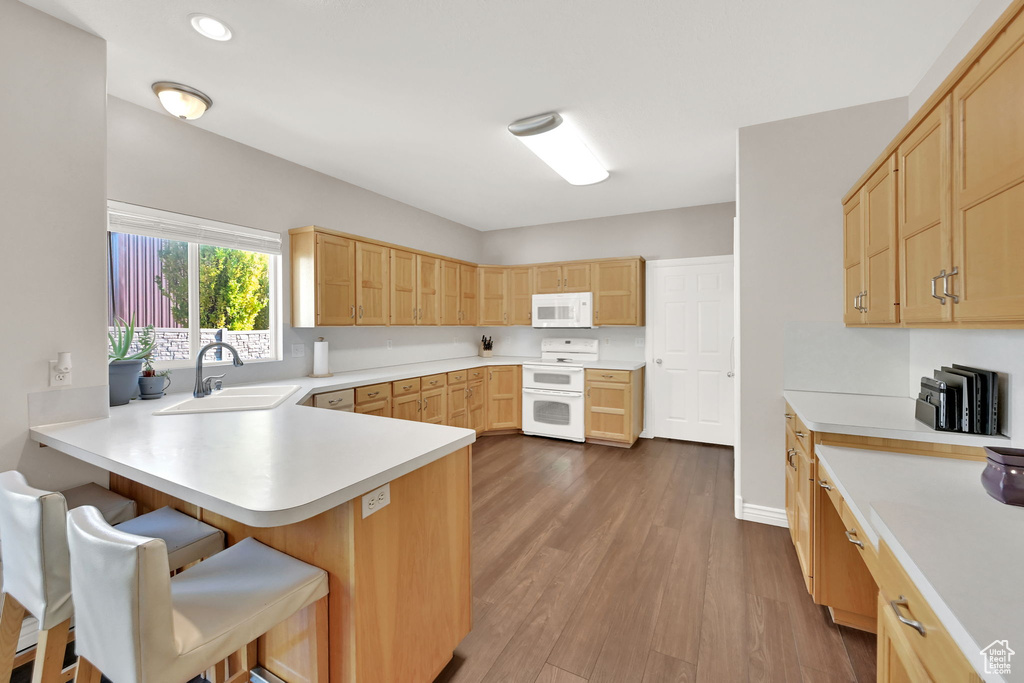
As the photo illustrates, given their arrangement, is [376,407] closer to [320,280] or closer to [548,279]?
[320,280]

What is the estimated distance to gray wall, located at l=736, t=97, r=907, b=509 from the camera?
258 cm

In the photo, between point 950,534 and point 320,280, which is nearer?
point 950,534

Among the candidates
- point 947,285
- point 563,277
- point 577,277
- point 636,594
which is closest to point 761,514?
point 636,594

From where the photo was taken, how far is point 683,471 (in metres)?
3.83

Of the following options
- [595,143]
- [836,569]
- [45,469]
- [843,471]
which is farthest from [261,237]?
[836,569]

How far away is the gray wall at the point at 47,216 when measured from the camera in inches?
67.1

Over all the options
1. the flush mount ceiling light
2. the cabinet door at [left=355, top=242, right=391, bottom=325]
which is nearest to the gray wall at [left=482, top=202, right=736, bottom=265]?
the cabinet door at [left=355, top=242, right=391, bottom=325]

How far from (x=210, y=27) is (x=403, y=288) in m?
2.50

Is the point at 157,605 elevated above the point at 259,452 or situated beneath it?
situated beneath

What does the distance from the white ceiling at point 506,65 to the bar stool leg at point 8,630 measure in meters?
2.31

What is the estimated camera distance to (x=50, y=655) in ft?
3.76

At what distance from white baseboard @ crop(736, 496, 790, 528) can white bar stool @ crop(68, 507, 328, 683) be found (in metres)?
2.73

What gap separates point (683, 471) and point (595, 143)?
298cm

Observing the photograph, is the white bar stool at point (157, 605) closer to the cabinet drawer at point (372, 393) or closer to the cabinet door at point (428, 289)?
the cabinet drawer at point (372, 393)
